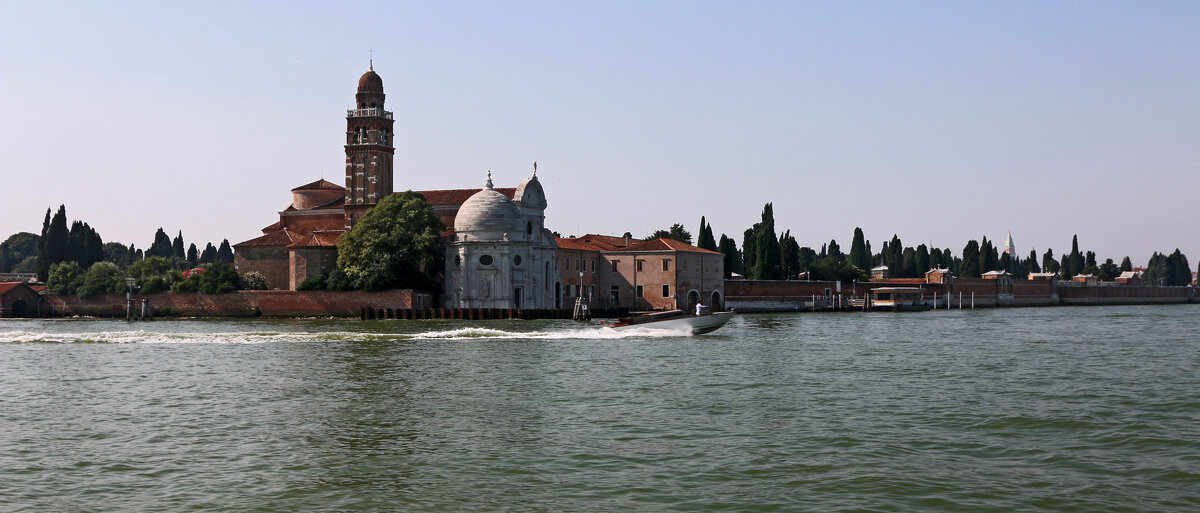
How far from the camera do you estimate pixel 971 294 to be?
313 ft

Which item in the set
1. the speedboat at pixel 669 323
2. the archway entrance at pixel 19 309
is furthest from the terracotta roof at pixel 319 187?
the speedboat at pixel 669 323

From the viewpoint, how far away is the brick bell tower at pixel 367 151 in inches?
2591

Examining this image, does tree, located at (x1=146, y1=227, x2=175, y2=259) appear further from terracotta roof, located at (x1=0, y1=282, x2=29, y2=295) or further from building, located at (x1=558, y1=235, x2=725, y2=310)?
building, located at (x1=558, y1=235, x2=725, y2=310)

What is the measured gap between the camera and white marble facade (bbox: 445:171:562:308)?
5956 cm

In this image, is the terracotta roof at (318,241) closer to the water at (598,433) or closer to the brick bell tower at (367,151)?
the brick bell tower at (367,151)

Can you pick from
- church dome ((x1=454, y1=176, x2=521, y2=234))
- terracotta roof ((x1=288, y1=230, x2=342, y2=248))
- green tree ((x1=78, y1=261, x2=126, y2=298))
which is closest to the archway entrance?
green tree ((x1=78, y1=261, x2=126, y2=298))

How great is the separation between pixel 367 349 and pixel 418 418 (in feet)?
48.2

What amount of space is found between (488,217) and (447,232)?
467cm

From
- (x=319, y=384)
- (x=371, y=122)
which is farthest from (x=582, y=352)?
(x=371, y=122)

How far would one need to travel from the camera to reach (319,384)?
20.2 metres

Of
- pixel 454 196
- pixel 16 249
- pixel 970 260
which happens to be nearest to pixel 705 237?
pixel 454 196

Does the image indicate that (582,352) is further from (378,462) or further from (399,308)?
(399,308)

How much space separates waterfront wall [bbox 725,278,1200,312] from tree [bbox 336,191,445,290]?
74.4 feet

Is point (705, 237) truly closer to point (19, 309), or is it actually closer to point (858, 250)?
point (858, 250)
